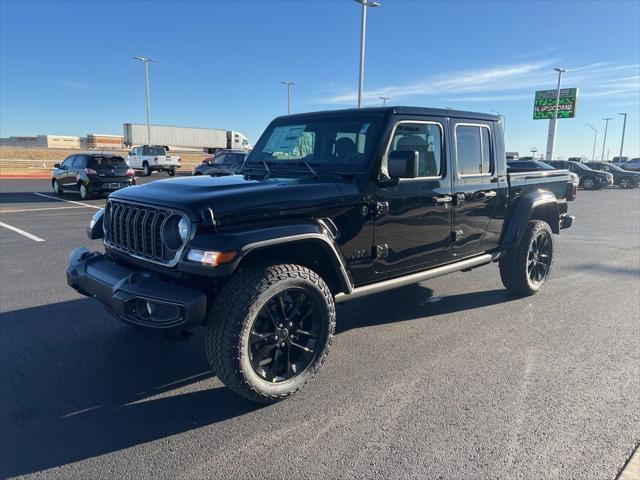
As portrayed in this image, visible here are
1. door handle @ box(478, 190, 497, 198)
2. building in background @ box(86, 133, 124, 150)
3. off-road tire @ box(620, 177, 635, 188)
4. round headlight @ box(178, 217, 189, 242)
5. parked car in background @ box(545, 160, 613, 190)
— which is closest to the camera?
round headlight @ box(178, 217, 189, 242)

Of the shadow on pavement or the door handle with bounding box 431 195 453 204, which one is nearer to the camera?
the shadow on pavement

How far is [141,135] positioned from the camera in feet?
162

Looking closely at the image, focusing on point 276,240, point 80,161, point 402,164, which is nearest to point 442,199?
point 402,164

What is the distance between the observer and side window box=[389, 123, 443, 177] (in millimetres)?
3934

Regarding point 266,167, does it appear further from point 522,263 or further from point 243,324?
point 522,263

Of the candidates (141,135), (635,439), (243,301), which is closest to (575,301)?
(635,439)

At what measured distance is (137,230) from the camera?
3.38m

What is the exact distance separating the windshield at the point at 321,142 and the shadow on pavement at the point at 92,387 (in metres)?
1.60

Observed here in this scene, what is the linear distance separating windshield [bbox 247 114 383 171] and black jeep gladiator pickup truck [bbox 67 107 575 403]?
0.04 feet

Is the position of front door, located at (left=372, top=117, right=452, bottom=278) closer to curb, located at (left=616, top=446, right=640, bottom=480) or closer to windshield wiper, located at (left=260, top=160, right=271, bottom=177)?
windshield wiper, located at (left=260, top=160, right=271, bottom=177)

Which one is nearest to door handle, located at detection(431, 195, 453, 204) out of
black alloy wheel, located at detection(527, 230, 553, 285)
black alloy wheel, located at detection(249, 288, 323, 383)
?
black alloy wheel, located at detection(249, 288, 323, 383)

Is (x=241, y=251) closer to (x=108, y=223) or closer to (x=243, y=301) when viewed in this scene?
(x=243, y=301)

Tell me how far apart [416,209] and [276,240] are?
1490 millimetres

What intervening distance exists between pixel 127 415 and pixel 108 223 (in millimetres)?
1539
